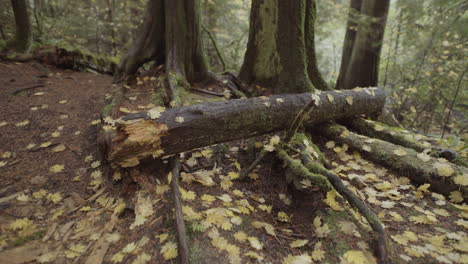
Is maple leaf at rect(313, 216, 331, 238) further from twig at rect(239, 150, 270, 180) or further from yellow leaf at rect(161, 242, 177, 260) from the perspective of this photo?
yellow leaf at rect(161, 242, 177, 260)

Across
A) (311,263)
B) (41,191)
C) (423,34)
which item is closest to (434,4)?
(423,34)

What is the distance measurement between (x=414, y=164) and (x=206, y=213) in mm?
3068

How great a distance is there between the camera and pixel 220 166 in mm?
3494

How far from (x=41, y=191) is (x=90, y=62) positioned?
6618 mm

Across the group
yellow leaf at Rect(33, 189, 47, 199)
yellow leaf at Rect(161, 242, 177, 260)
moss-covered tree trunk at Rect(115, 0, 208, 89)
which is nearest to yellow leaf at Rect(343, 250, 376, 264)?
yellow leaf at Rect(161, 242, 177, 260)

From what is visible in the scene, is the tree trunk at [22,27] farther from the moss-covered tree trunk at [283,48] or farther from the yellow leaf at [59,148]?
the moss-covered tree trunk at [283,48]

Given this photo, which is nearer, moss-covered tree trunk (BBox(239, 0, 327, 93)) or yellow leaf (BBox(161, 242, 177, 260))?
yellow leaf (BBox(161, 242, 177, 260))

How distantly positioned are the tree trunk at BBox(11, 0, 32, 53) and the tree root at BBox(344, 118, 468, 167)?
992 centimetres

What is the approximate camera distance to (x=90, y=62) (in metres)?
8.16

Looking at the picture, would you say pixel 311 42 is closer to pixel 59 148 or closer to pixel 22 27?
pixel 59 148

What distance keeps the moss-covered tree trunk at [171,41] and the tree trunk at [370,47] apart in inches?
182

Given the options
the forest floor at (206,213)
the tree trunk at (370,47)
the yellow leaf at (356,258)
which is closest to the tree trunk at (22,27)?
the forest floor at (206,213)

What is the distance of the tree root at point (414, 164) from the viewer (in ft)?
10.1

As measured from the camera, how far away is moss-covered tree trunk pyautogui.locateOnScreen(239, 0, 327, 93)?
12.9 feet
